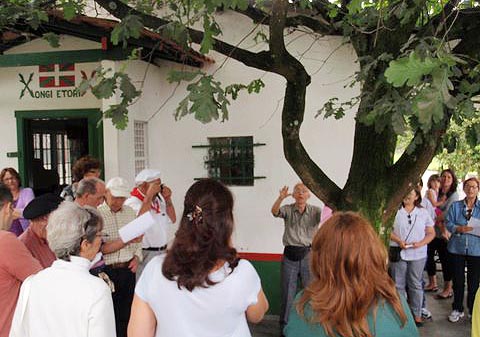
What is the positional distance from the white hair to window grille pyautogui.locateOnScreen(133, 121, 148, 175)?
419cm

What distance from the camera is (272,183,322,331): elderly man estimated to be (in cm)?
559

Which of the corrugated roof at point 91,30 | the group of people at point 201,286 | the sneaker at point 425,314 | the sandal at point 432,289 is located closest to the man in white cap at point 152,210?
the corrugated roof at point 91,30

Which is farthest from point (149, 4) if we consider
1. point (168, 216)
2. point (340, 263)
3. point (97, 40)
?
point (340, 263)

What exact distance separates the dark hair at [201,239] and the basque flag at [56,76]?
202 inches

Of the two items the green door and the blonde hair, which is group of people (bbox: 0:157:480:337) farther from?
the green door

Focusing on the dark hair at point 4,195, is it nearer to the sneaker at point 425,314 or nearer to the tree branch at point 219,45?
the tree branch at point 219,45

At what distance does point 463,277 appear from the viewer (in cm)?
607

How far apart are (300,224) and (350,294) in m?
3.68

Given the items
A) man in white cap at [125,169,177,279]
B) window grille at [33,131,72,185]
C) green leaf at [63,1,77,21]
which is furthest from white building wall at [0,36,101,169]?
green leaf at [63,1,77,21]

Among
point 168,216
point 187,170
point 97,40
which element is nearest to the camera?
point 168,216

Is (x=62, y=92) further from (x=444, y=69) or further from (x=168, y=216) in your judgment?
(x=444, y=69)

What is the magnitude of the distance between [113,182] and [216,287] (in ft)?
7.56

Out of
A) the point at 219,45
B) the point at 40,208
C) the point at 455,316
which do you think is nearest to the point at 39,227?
the point at 40,208

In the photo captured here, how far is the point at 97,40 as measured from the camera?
18.3ft
